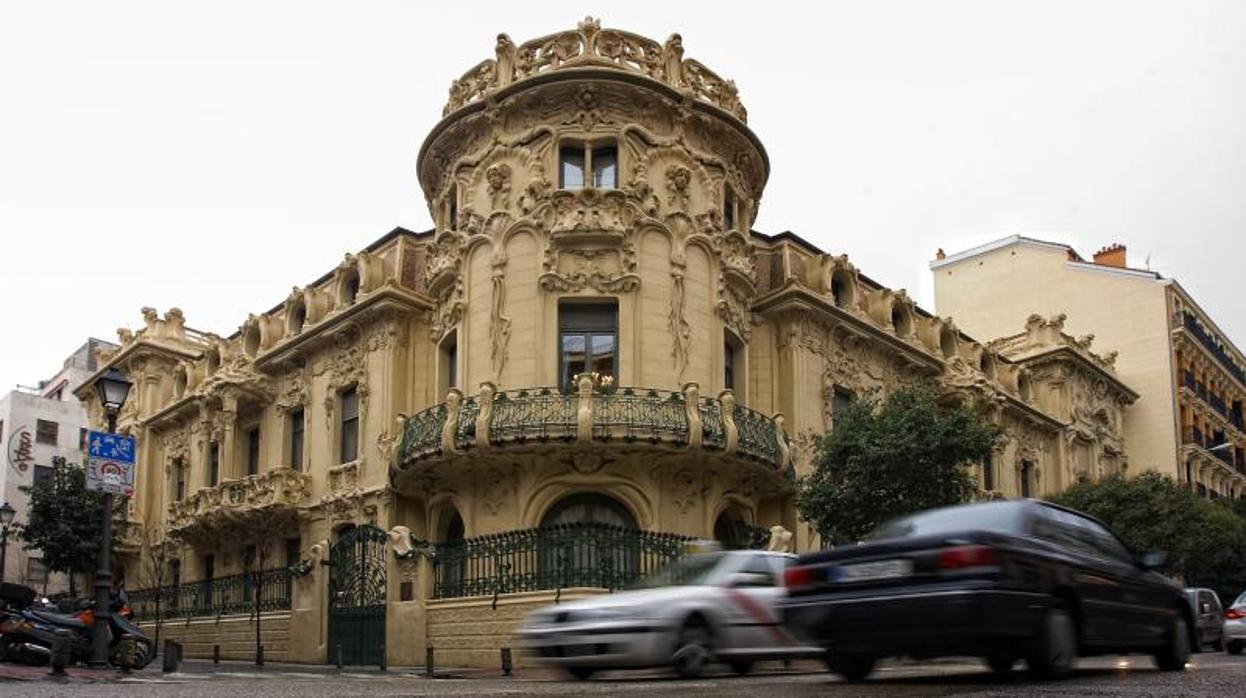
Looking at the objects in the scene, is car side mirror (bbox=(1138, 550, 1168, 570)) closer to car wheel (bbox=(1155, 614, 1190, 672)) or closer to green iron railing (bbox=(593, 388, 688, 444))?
car wheel (bbox=(1155, 614, 1190, 672))

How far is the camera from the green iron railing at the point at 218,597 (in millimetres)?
30062

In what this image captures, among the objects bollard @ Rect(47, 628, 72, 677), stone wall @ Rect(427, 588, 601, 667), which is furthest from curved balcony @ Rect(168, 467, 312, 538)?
bollard @ Rect(47, 628, 72, 677)

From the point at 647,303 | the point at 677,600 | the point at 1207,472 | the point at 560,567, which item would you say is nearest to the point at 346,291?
the point at 647,303

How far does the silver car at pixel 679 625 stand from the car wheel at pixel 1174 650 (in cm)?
314

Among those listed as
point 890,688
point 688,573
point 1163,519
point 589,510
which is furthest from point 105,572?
point 1163,519

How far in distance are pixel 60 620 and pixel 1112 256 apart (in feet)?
153

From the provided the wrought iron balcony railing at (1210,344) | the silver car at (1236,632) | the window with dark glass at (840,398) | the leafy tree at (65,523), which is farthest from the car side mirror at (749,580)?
the wrought iron balcony railing at (1210,344)

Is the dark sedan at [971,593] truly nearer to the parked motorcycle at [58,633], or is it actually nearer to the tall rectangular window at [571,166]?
the parked motorcycle at [58,633]

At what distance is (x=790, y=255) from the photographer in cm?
3042

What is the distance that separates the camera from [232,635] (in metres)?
31.0

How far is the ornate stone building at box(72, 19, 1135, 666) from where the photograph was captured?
2430cm

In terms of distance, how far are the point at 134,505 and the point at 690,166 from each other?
76.0ft

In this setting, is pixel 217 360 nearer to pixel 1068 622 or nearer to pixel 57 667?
pixel 57 667

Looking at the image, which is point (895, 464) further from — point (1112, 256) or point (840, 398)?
point (1112, 256)
